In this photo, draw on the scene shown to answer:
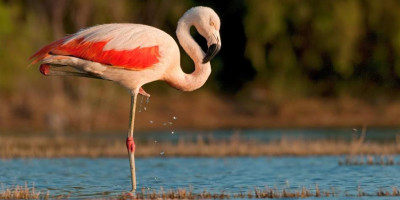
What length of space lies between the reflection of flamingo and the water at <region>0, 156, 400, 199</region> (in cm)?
136

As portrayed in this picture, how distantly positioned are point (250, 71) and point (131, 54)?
2049 cm

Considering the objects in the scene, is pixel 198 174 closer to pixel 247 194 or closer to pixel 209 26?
pixel 247 194

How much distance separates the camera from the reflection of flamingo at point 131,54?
35.4ft

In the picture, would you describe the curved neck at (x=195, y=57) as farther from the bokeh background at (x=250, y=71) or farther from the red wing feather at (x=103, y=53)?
the bokeh background at (x=250, y=71)

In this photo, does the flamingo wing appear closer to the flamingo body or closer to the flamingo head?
the flamingo body

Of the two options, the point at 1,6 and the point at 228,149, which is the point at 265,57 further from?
the point at 228,149

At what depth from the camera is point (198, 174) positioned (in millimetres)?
13680

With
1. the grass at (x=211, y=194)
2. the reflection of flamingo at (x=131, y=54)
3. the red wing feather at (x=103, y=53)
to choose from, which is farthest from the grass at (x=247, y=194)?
the red wing feather at (x=103, y=53)

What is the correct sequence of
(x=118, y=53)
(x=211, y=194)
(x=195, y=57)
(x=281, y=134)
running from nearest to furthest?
1. (x=211, y=194)
2. (x=118, y=53)
3. (x=195, y=57)
4. (x=281, y=134)

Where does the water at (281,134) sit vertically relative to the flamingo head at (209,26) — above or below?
above

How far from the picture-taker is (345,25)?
2739 cm

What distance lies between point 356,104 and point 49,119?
31.2 feet

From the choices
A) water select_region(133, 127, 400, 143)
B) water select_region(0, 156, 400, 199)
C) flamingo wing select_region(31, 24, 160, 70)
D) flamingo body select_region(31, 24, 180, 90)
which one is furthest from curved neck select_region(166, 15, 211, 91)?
water select_region(133, 127, 400, 143)

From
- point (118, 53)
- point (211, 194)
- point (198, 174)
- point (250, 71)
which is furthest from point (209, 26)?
point (250, 71)
